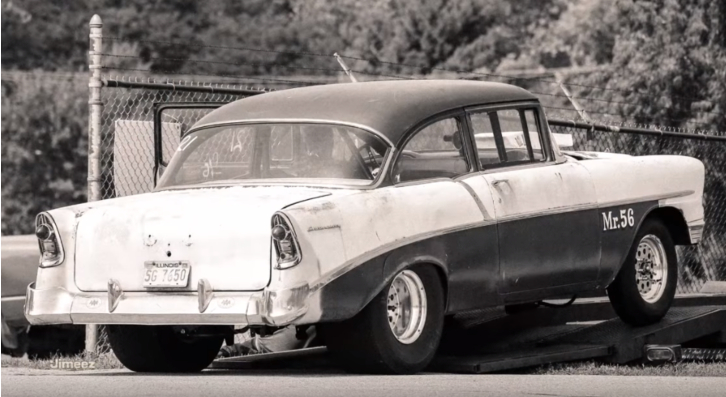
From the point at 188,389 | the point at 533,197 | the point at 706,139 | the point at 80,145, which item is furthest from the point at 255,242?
the point at 80,145

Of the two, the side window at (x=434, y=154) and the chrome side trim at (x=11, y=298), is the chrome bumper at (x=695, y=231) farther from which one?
the chrome side trim at (x=11, y=298)

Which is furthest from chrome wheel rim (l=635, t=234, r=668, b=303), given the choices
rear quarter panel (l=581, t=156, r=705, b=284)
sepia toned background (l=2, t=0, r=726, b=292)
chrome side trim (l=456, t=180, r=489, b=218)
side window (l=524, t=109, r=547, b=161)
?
sepia toned background (l=2, t=0, r=726, b=292)

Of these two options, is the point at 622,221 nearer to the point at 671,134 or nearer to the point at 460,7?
the point at 671,134

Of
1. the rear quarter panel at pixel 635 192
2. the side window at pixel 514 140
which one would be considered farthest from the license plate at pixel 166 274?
the rear quarter panel at pixel 635 192

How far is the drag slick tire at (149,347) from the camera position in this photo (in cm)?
1003

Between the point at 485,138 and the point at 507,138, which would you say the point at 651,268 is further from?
the point at 485,138

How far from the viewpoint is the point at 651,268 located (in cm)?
1152

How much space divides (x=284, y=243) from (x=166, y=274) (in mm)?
745

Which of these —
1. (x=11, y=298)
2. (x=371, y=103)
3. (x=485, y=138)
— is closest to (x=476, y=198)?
(x=485, y=138)

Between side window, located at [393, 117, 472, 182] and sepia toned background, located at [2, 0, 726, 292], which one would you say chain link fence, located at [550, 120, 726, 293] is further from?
side window, located at [393, 117, 472, 182]

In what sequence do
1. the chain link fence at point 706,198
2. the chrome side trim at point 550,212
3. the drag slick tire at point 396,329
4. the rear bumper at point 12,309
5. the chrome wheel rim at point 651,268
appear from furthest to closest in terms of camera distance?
the chain link fence at point 706,198 → the rear bumper at point 12,309 → the chrome wheel rim at point 651,268 → the chrome side trim at point 550,212 → the drag slick tire at point 396,329

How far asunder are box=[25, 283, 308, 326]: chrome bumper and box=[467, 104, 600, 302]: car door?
1.82 metres

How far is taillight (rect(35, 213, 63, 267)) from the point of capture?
9547 millimetres

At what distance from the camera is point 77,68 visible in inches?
3076
